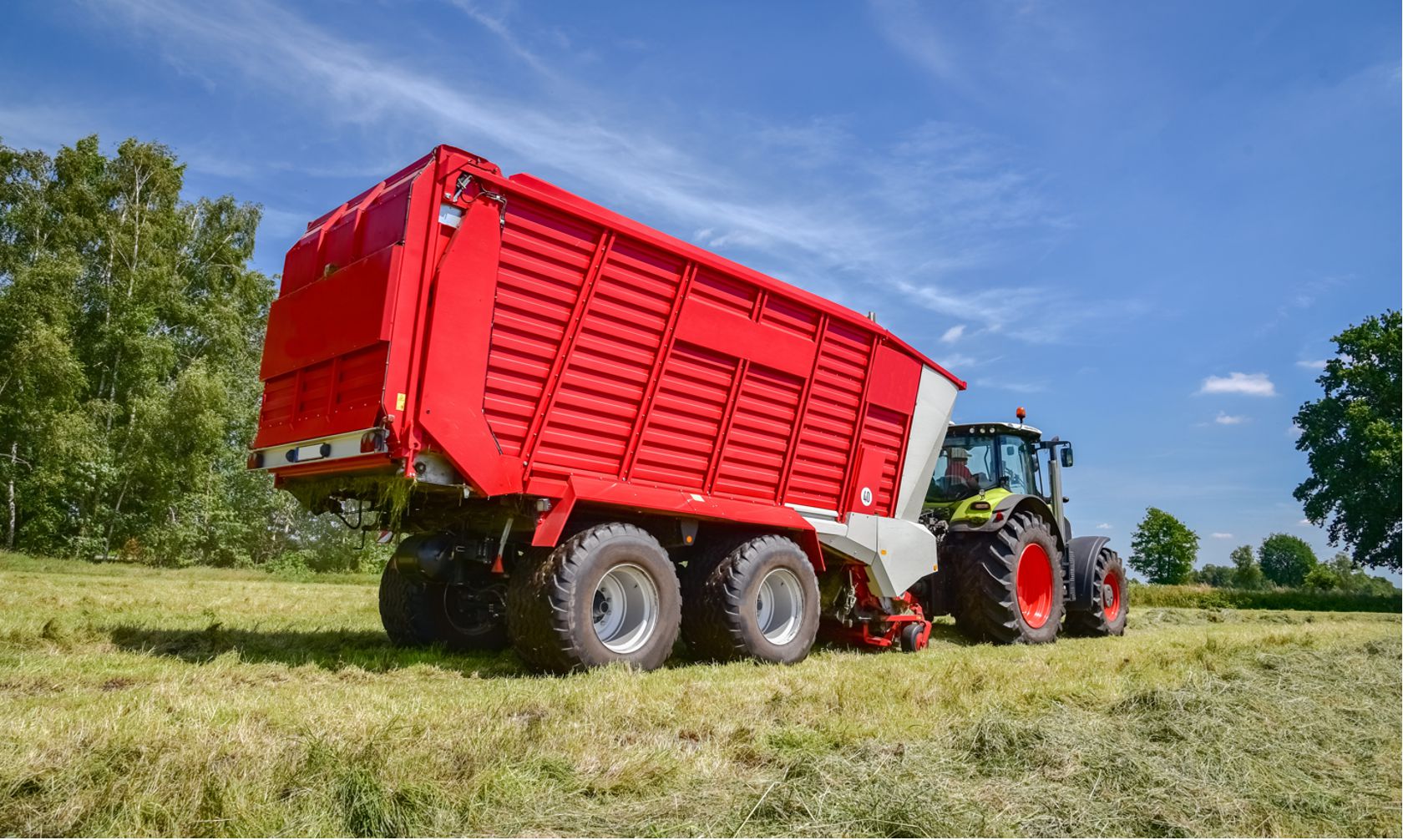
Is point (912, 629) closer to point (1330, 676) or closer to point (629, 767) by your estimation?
point (1330, 676)

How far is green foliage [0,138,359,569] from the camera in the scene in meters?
21.5

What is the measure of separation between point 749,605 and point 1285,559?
90.5m

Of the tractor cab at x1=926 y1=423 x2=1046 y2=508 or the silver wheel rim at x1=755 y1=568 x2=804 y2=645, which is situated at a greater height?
the tractor cab at x1=926 y1=423 x2=1046 y2=508

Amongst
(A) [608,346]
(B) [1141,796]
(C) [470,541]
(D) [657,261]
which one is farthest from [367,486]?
(B) [1141,796]

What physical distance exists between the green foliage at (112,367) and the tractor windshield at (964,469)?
65.7ft

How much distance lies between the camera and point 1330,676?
5895mm

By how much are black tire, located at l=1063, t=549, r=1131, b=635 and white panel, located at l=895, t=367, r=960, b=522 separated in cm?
285

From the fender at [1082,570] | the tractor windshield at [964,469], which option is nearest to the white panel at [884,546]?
the tractor windshield at [964,469]

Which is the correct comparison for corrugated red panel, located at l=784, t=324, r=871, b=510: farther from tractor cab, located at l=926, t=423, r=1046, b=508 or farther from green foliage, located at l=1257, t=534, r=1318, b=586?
green foliage, located at l=1257, t=534, r=1318, b=586

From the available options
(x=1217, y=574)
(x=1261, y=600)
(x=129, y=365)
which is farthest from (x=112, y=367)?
(x=1217, y=574)

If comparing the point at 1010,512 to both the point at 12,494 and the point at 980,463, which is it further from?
the point at 12,494

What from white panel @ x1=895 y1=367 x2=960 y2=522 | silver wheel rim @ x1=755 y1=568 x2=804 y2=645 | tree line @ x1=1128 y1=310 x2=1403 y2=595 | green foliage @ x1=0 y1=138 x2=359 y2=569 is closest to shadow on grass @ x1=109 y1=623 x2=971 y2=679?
silver wheel rim @ x1=755 y1=568 x2=804 y2=645

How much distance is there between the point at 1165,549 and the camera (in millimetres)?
56812

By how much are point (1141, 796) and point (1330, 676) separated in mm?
3954
